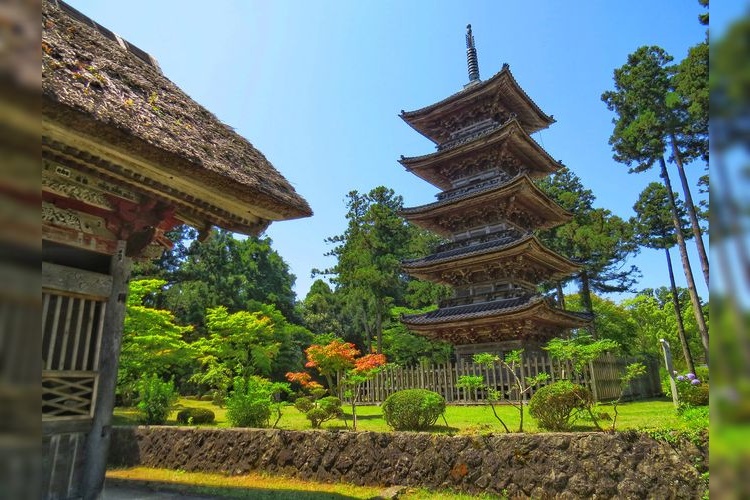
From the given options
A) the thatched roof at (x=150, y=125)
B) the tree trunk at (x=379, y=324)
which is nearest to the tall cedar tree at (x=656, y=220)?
the tree trunk at (x=379, y=324)

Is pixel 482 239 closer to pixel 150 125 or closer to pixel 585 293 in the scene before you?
pixel 585 293

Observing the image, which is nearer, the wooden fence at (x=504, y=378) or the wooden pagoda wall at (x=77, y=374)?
the wooden pagoda wall at (x=77, y=374)

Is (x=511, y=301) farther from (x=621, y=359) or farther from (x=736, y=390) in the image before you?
(x=736, y=390)

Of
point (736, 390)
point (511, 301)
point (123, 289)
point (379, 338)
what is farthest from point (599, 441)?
point (379, 338)

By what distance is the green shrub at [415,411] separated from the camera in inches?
380

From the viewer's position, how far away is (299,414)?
48.6 feet

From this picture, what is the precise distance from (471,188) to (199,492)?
1373cm

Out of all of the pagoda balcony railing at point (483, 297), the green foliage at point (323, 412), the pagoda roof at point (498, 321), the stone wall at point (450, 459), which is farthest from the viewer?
the pagoda balcony railing at point (483, 297)

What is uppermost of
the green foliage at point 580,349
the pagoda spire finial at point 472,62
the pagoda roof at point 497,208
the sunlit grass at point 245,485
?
the pagoda spire finial at point 472,62

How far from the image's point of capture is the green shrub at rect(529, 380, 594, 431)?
8.25 metres

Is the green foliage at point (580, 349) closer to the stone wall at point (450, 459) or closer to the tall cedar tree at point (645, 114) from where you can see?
the stone wall at point (450, 459)

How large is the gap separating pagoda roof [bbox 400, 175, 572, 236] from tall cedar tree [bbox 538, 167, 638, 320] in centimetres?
885

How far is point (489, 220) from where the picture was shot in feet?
57.5

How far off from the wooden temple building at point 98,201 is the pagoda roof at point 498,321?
420 inches
